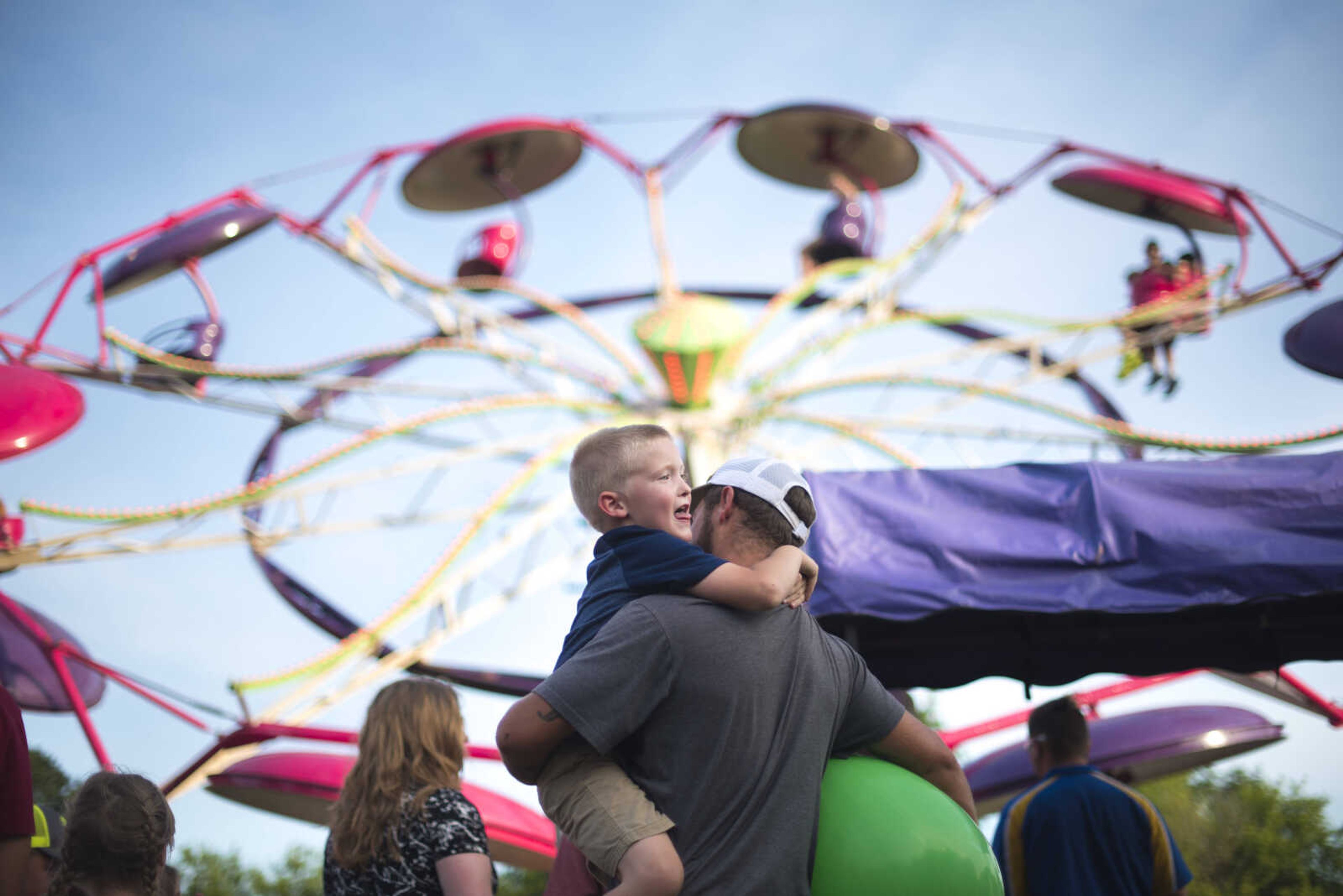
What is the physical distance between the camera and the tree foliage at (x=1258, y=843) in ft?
92.2

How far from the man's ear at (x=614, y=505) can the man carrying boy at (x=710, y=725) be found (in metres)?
0.36

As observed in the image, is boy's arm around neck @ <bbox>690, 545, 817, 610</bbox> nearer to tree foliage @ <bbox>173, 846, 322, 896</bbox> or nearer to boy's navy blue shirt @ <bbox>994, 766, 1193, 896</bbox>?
boy's navy blue shirt @ <bbox>994, 766, 1193, 896</bbox>

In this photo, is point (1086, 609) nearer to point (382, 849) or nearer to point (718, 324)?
point (382, 849)

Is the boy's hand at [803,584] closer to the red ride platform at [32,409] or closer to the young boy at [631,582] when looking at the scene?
the young boy at [631,582]

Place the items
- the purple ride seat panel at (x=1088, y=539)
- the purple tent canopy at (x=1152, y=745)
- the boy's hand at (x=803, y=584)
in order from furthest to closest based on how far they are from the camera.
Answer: the purple tent canopy at (x=1152, y=745)
the purple ride seat panel at (x=1088, y=539)
the boy's hand at (x=803, y=584)

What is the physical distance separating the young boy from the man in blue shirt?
7.56 ft

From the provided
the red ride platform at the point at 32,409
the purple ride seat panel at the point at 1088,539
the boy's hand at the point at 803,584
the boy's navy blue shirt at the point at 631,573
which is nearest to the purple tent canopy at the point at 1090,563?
the purple ride seat panel at the point at 1088,539

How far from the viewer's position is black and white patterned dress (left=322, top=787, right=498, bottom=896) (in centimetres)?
303

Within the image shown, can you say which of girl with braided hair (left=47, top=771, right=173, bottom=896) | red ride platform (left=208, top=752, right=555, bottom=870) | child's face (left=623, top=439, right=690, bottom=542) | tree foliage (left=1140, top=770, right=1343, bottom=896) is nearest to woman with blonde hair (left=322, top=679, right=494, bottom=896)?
girl with braided hair (left=47, top=771, right=173, bottom=896)

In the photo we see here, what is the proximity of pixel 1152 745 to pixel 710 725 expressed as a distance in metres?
7.00

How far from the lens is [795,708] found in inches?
91.1

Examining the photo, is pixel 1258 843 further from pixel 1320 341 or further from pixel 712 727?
pixel 712 727

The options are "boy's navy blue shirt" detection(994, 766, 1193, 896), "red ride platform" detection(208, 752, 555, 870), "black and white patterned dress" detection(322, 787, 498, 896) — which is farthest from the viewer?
"red ride platform" detection(208, 752, 555, 870)

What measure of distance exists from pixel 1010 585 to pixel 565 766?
2.62 metres
